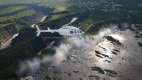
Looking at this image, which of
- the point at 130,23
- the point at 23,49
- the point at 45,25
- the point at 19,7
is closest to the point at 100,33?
the point at 130,23

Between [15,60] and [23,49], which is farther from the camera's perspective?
[23,49]

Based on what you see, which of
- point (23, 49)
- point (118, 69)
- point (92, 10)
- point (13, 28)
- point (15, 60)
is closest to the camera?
point (118, 69)

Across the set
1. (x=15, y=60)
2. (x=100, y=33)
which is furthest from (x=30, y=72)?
(x=100, y=33)

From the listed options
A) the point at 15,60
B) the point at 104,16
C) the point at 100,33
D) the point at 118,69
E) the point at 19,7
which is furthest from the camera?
the point at 19,7

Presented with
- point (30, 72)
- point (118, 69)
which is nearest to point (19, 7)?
point (30, 72)

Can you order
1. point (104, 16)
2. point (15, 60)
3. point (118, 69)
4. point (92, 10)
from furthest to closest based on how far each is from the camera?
point (92, 10) → point (104, 16) → point (15, 60) → point (118, 69)

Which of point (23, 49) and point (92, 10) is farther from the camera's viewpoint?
point (92, 10)

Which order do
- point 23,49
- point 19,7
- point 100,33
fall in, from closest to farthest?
point 23,49 < point 100,33 < point 19,7

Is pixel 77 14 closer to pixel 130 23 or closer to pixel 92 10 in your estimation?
pixel 92 10

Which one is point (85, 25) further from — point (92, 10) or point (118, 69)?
point (118, 69)
